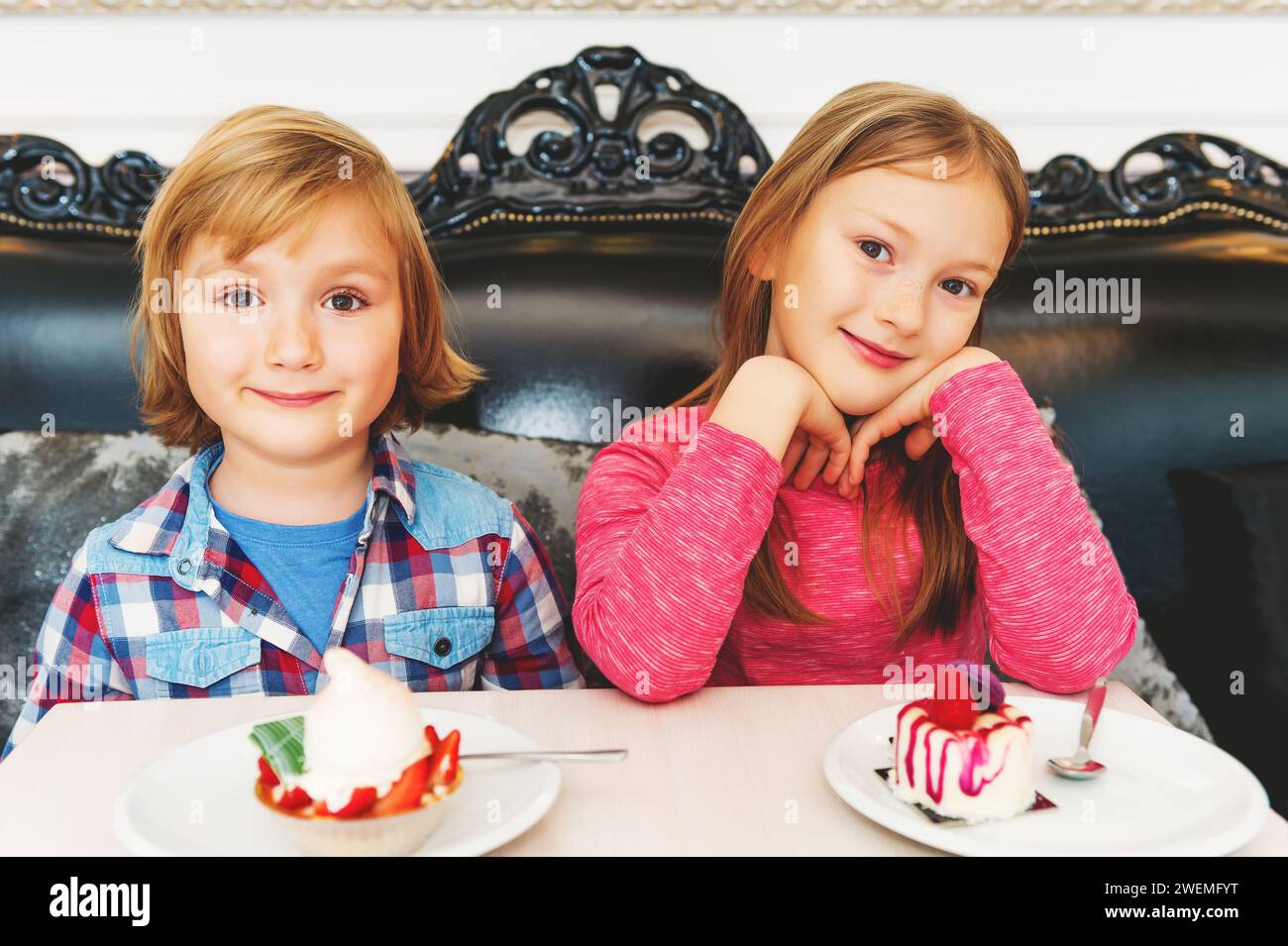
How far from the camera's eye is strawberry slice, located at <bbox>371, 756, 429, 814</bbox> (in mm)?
583

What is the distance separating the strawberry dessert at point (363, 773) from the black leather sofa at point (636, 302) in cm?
91

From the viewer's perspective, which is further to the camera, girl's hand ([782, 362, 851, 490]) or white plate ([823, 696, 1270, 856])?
girl's hand ([782, 362, 851, 490])

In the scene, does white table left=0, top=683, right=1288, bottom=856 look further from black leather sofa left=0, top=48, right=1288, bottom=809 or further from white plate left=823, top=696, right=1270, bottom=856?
black leather sofa left=0, top=48, right=1288, bottom=809

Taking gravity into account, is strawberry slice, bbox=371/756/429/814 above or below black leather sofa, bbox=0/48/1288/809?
below

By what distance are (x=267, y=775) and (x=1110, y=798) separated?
521 millimetres

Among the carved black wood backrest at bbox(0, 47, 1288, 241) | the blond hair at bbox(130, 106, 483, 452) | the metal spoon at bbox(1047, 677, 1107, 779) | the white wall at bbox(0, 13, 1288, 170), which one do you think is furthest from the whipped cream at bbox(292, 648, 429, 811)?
→ the white wall at bbox(0, 13, 1288, 170)

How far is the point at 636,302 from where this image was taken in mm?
1553

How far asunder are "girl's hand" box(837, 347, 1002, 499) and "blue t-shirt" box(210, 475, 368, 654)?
54 centimetres

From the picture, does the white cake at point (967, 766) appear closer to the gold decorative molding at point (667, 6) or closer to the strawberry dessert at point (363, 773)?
the strawberry dessert at point (363, 773)

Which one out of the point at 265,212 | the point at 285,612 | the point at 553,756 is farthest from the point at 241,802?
the point at 265,212

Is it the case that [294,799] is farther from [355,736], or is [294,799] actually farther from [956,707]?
[956,707]

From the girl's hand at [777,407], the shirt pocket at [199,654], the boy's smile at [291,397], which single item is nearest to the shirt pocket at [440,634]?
the shirt pocket at [199,654]

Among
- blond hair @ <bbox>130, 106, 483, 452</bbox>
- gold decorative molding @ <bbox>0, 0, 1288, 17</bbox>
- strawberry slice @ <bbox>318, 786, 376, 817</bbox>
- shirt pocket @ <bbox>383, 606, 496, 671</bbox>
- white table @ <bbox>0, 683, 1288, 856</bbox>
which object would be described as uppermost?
gold decorative molding @ <bbox>0, 0, 1288, 17</bbox>
